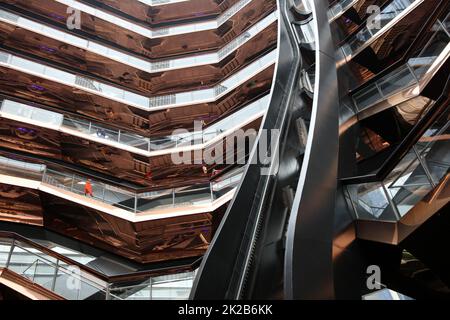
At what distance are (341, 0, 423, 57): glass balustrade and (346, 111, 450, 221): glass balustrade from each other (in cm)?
691

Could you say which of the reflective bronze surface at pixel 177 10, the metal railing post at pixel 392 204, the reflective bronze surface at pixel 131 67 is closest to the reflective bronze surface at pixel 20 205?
the reflective bronze surface at pixel 131 67

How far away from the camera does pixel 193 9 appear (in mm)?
26328

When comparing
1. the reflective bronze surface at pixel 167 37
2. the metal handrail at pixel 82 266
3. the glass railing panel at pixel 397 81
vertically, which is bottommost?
the metal handrail at pixel 82 266

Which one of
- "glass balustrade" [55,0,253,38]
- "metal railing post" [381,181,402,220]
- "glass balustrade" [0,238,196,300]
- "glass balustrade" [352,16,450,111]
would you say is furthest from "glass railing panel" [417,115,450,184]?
"glass balustrade" [55,0,253,38]

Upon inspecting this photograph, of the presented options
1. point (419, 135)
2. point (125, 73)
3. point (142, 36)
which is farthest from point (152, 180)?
point (419, 135)

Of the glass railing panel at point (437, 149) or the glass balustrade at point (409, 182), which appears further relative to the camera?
the glass balustrade at point (409, 182)

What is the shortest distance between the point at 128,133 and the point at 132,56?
19.1ft

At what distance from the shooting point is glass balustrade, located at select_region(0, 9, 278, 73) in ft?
66.3

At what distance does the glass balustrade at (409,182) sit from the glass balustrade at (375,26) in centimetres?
691

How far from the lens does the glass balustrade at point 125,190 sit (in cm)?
1445

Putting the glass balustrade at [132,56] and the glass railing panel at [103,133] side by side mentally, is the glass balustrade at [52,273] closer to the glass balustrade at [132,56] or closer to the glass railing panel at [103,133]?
the glass railing panel at [103,133]

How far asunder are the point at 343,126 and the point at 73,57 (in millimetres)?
15247

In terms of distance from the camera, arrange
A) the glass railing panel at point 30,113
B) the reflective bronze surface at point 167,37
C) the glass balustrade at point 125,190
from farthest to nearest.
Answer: the reflective bronze surface at point 167,37 < the glass railing panel at point 30,113 < the glass balustrade at point 125,190

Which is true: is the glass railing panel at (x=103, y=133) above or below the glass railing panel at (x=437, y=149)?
above
